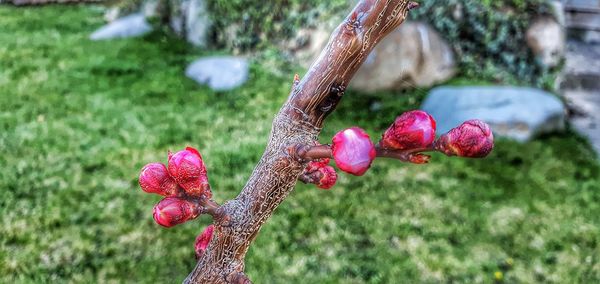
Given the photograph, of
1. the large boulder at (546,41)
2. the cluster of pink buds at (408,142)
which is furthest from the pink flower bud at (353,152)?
the large boulder at (546,41)

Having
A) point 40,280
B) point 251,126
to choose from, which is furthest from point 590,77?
point 40,280

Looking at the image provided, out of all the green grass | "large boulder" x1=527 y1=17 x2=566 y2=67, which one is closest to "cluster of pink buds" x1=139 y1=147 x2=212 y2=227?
the green grass

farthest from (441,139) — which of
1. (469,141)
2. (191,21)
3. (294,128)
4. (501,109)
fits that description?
(191,21)

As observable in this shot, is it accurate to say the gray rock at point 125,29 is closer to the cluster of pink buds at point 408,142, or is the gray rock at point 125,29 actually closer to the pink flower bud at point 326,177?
the pink flower bud at point 326,177

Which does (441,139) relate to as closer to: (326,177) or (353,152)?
(353,152)

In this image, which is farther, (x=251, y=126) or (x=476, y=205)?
(x=251, y=126)

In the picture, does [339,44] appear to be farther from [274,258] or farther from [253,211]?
[274,258]
